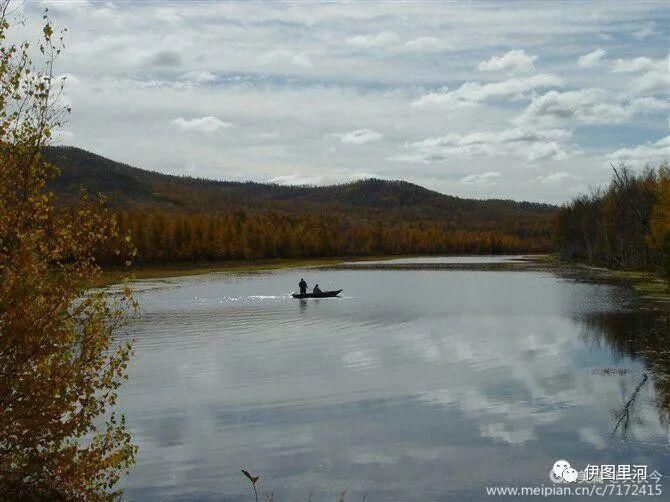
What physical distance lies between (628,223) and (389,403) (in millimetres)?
87809

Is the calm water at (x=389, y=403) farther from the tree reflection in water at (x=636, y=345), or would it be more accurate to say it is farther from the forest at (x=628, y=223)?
the forest at (x=628, y=223)

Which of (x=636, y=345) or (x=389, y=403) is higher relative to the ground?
(x=636, y=345)

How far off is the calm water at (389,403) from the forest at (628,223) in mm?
23266

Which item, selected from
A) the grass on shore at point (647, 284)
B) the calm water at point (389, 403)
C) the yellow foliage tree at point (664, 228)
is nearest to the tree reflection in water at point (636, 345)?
the calm water at point (389, 403)

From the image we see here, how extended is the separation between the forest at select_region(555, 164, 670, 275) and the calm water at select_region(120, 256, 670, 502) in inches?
916

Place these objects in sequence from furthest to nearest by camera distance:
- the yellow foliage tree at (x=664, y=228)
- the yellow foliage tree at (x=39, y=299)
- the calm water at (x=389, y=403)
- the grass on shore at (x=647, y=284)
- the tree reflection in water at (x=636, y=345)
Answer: the grass on shore at (x=647, y=284) → the yellow foliage tree at (x=664, y=228) → the tree reflection in water at (x=636, y=345) → the calm water at (x=389, y=403) → the yellow foliage tree at (x=39, y=299)

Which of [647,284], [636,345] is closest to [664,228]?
[647,284]

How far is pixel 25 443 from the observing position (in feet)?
42.5

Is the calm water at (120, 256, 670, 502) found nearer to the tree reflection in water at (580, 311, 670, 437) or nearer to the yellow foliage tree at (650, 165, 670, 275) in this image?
the tree reflection in water at (580, 311, 670, 437)

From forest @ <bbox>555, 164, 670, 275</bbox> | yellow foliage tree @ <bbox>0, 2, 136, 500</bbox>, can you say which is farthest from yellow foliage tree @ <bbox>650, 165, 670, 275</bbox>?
yellow foliage tree @ <bbox>0, 2, 136, 500</bbox>

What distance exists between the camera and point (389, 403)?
2631 cm

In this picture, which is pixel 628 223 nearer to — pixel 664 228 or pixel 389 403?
pixel 664 228

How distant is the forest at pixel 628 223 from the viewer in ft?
238

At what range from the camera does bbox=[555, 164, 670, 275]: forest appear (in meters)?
72.6
